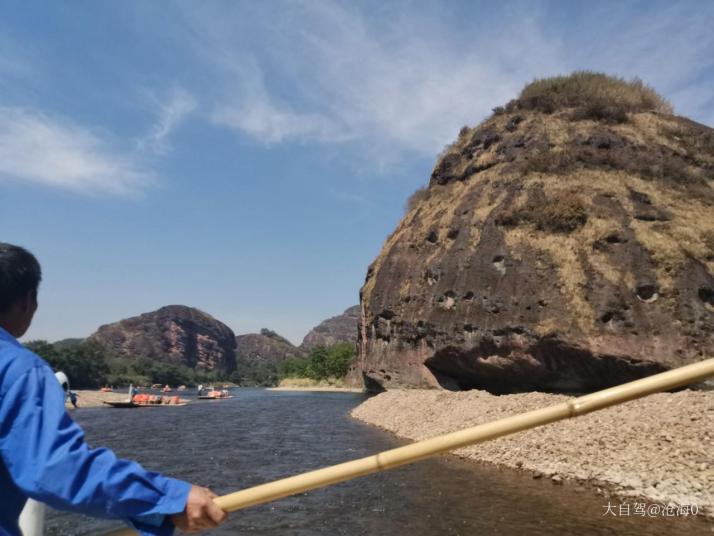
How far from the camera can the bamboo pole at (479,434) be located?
80.4 inches

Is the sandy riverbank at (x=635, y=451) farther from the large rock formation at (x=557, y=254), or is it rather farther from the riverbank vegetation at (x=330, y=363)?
the riverbank vegetation at (x=330, y=363)

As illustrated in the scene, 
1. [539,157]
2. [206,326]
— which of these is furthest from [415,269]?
[206,326]

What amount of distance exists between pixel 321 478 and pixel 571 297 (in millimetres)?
22028

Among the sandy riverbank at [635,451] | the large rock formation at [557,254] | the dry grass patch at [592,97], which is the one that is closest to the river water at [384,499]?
the sandy riverbank at [635,451]

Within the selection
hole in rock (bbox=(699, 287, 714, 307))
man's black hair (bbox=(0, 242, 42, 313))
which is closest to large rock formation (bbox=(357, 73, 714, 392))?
hole in rock (bbox=(699, 287, 714, 307))

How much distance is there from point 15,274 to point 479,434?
2068mm

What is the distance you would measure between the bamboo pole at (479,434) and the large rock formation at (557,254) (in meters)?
19.9

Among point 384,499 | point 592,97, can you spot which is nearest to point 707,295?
point 384,499

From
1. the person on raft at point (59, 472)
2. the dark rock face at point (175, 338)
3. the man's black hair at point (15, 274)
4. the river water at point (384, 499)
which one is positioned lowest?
the river water at point (384, 499)

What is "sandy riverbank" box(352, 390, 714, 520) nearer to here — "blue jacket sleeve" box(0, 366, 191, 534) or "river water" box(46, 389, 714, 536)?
"river water" box(46, 389, 714, 536)

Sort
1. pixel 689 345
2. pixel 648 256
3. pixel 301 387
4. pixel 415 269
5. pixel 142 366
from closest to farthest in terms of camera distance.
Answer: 1. pixel 689 345
2. pixel 648 256
3. pixel 415 269
4. pixel 301 387
5. pixel 142 366

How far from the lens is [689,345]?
1898 cm

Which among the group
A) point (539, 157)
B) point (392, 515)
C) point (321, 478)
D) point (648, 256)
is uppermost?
point (539, 157)

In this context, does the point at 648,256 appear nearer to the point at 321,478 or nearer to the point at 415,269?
the point at 415,269
